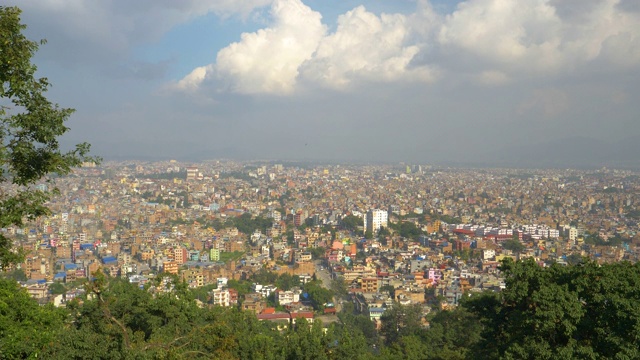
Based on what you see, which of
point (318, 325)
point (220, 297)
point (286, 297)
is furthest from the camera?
point (286, 297)

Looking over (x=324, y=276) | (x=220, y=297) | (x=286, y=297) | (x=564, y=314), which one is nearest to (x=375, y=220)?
(x=324, y=276)

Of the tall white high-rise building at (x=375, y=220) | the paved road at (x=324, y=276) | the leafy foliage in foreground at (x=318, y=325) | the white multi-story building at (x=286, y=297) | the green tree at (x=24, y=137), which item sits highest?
the green tree at (x=24, y=137)

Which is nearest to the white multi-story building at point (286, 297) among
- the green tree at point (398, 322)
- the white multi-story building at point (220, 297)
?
the white multi-story building at point (220, 297)

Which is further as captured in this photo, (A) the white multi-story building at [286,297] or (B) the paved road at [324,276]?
(B) the paved road at [324,276]

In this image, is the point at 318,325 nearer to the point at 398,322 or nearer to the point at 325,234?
the point at 398,322

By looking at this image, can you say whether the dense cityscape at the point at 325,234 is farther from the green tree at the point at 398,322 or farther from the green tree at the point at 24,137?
the green tree at the point at 24,137

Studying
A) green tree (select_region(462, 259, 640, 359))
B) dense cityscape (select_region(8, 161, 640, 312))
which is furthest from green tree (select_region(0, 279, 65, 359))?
dense cityscape (select_region(8, 161, 640, 312))

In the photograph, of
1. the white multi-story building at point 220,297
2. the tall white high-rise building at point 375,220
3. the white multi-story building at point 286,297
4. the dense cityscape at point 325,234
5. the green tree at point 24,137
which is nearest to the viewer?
the green tree at point 24,137

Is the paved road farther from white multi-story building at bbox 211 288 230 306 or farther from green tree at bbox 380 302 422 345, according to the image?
white multi-story building at bbox 211 288 230 306

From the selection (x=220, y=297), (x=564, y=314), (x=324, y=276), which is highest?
(x=564, y=314)
